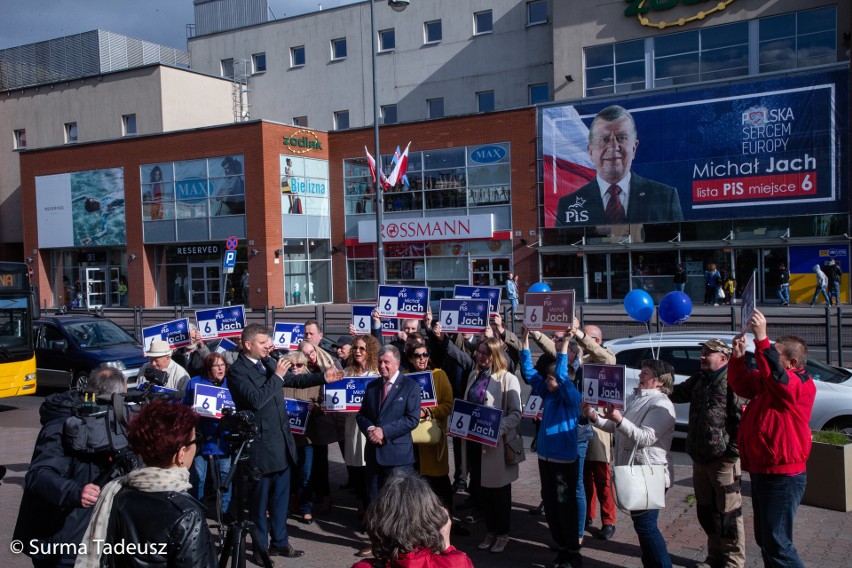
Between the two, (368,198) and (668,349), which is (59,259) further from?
(668,349)

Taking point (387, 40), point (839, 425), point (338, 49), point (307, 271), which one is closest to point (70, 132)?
point (338, 49)

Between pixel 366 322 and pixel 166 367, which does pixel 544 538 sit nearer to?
pixel 366 322

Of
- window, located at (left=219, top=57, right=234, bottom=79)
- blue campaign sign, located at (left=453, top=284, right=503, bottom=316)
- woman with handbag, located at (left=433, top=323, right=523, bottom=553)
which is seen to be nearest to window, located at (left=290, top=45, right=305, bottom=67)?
window, located at (left=219, top=57, right=234, bottom=79)

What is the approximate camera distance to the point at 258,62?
47188mm

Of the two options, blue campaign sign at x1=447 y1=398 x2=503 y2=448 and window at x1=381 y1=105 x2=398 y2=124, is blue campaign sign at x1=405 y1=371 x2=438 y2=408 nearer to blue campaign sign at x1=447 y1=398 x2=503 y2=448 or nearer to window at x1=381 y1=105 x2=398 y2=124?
blue campaign sign at x1=447 y1=398 x2=503 y2=448

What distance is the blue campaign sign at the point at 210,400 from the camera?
276 inches

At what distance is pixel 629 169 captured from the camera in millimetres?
32094

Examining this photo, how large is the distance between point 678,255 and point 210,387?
2771cm

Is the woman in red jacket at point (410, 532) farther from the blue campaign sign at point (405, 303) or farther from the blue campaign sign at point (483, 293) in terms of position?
the blue campaign sign at point (405, 303)

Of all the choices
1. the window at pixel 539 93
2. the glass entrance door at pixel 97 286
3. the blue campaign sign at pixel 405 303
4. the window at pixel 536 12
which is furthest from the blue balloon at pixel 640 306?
the glass entrance door at pixel 97 286

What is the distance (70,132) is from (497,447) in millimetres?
47253

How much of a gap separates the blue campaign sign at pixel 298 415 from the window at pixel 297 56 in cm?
4131

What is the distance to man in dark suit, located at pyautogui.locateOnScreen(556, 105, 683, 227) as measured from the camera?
3161cm

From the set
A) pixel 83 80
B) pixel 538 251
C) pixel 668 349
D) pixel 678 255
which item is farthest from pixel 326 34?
pixel 668 349
